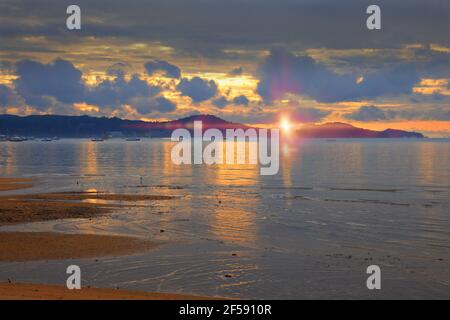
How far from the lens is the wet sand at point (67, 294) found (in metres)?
20.0

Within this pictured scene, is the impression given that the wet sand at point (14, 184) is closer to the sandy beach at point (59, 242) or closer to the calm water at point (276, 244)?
the sandy beach at point (59, 242)

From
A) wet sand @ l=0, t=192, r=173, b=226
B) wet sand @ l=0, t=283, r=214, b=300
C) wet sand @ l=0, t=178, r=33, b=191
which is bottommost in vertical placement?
wet sand @ l=0, t=283, r=214, b=300

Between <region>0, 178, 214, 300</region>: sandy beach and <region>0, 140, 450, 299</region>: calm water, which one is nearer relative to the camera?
<region>0, 178, 214, 300</region>: sandy beach

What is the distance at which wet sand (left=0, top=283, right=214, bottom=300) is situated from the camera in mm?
20016

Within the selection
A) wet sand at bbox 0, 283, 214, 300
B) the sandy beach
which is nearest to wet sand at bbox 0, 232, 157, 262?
the sandy beach

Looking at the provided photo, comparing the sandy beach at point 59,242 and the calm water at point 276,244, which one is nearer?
the sandy beach at point 59,242

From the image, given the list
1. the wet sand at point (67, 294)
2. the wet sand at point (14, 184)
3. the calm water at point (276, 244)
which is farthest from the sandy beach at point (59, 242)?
the wet sand at point (14, 184)

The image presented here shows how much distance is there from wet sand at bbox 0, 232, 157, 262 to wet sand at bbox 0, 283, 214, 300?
6.24 meters

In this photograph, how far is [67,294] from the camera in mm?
20906

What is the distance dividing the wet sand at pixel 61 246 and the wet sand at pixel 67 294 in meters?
6.24

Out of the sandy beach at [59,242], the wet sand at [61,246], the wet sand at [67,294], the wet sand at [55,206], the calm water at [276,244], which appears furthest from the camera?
the wet sand at [55,206]

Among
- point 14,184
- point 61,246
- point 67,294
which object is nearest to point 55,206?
point 61,246

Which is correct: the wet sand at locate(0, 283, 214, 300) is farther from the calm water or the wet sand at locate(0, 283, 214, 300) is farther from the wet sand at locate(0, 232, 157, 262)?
the wet sand at locate(0, 232, 157, 262)
